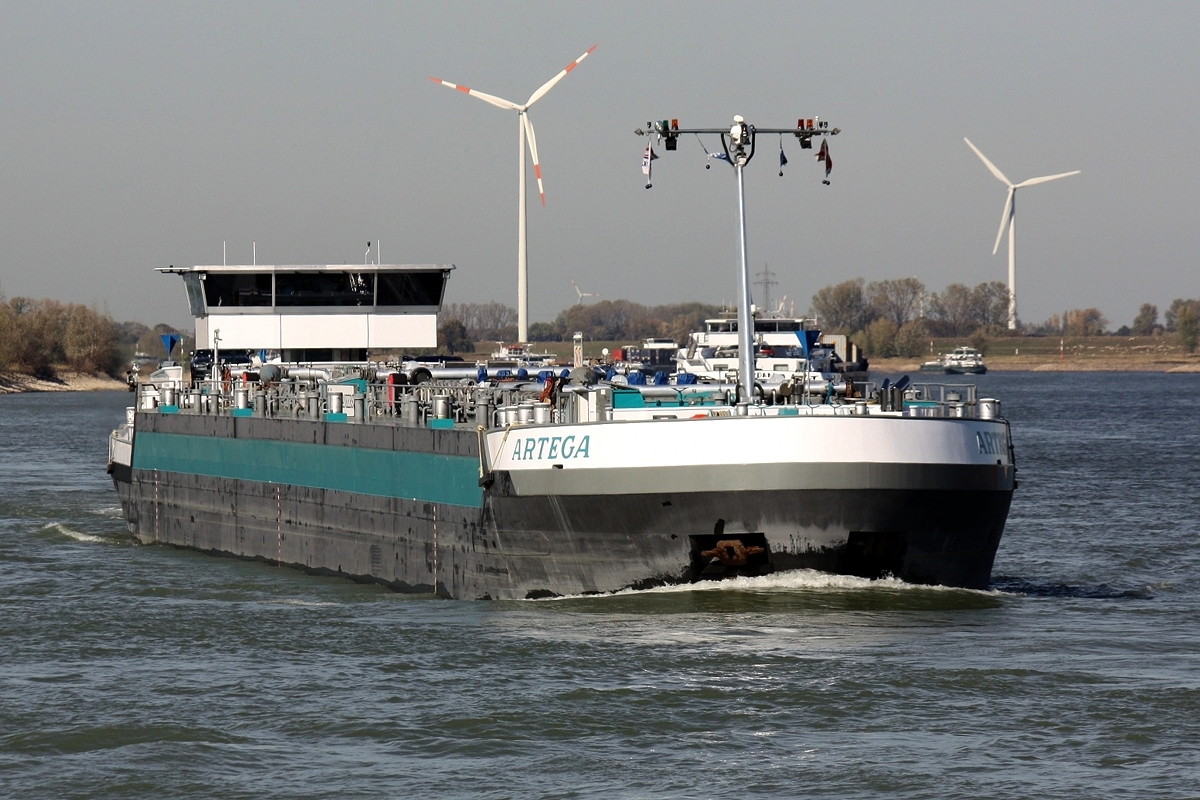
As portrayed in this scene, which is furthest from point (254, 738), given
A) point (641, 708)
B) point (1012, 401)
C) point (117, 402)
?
point (117, 402)

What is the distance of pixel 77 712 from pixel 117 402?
439ft

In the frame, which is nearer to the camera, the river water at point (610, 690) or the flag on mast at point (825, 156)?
the river water at point (610, 690)

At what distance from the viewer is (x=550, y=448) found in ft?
83.8

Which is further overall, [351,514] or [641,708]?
[351,514]

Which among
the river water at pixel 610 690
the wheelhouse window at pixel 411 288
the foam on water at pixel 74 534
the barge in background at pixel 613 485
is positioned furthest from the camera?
the wheelhouse window at pixel 411 288

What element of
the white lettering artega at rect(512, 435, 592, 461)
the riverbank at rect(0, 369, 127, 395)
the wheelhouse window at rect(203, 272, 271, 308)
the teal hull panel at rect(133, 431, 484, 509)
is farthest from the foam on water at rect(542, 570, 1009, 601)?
the riverbank at rect(0, 369, 127, 395)

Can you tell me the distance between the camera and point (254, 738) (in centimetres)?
1941

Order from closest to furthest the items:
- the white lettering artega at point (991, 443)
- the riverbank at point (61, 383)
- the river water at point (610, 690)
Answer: the river water at point (610, 690), the white lettering artega at point (991, 443), the riverbank at point (61, 383)

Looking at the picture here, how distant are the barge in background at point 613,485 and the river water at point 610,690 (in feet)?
1.96

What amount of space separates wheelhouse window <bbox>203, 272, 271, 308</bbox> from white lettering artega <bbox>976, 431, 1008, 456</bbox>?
23055 millimetres

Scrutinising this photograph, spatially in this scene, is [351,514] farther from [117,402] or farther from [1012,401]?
[117,402]

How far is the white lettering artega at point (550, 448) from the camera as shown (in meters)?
25.1

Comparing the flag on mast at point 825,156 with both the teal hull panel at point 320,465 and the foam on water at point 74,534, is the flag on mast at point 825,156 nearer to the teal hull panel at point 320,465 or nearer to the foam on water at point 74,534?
the teal hull panel at point 320,465

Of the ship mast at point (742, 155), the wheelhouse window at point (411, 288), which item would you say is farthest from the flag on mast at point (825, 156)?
the wheelhouse window at point (411, 288)
